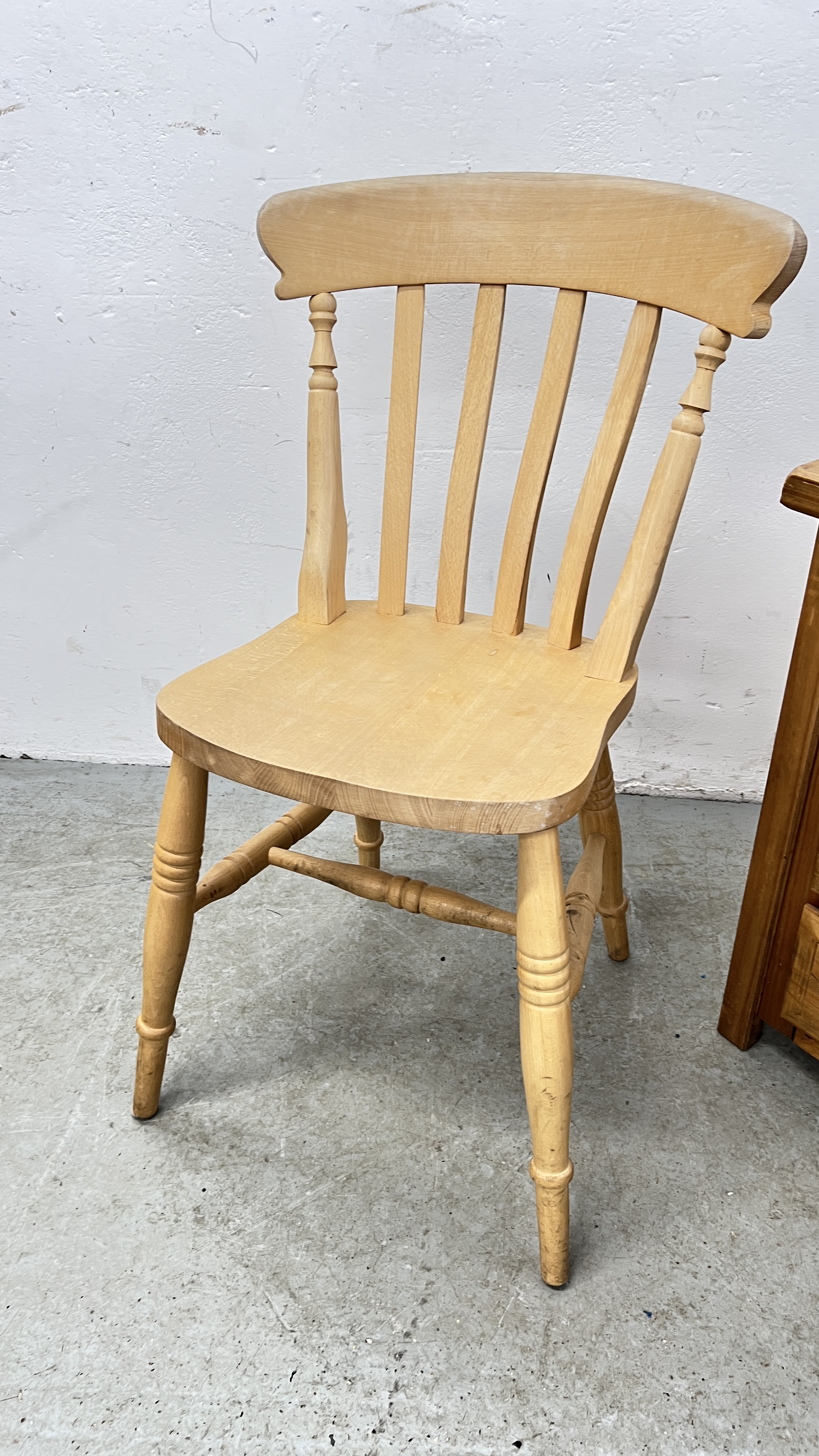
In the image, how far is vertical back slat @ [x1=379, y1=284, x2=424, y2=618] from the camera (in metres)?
1.16

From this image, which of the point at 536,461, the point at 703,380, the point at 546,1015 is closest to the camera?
the point at 546,1015

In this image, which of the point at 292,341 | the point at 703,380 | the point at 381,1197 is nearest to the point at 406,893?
the point at 381,1197

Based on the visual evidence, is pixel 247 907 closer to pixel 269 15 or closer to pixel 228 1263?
pixel 228 1263

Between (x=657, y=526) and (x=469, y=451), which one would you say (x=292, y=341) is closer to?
(x=469, y=451)

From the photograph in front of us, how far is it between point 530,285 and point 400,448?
220 millimetres

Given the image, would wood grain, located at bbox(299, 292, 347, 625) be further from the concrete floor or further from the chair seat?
the concrete floor

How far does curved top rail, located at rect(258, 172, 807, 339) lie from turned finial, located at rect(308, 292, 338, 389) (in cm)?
2

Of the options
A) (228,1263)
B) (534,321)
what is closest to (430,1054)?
(228,1263)

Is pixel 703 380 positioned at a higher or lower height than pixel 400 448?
higher

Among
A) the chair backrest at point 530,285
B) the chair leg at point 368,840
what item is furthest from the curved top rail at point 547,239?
the chair leg at point 368,840

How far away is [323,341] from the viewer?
1178 mm

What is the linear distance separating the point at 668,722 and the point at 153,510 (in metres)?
0.94

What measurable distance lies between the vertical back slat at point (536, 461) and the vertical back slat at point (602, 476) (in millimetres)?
46

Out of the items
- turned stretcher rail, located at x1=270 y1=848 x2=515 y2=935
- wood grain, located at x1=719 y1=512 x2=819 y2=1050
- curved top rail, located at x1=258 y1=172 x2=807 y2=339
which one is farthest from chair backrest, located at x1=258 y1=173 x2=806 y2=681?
turned stretcher rail, located at x1=270 y1=848 x2=515 y2=935
